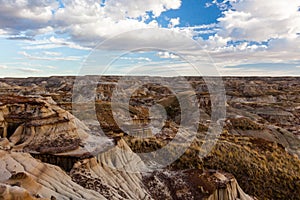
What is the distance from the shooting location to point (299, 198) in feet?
70.0

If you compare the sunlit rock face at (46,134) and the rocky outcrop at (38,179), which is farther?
the sunlit rock face at (46,134)

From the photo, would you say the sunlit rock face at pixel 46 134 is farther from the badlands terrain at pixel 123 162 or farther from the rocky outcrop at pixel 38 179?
the rocky outcrop at pixel 38 179

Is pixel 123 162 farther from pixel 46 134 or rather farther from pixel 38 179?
pixel 38 179

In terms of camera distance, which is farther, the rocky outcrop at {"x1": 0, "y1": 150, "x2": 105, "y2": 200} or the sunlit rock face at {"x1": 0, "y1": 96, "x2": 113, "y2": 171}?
the sunlit rock face at {"x1": 0, "y1": 96, "x2": 113, "y2": 171}

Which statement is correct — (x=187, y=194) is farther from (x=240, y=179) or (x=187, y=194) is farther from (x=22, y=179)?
(x=22, y=179)

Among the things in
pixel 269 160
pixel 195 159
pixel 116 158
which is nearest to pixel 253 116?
pixel 269 160

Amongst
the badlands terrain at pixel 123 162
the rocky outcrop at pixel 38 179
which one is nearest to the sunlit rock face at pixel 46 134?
the badlands terrain at pixel 123 162

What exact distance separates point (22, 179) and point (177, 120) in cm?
4036

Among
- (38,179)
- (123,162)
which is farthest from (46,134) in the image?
(38,179)

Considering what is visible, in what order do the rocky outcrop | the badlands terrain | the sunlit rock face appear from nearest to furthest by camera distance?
the rocky outcrop → the badlands terrain → the sunlit rock face

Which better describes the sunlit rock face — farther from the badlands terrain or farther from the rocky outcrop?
the rocky outcrop

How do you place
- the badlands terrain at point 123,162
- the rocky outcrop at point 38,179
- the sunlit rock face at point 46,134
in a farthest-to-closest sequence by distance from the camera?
the sunlit rock face at point 46,134 → the badlands terrain at point 123,162 → the rocky outcrop at point 38,179

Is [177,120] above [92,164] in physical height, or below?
below

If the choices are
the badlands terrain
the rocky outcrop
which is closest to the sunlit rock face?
the badlands terrain
